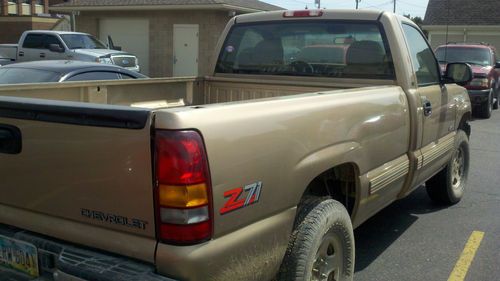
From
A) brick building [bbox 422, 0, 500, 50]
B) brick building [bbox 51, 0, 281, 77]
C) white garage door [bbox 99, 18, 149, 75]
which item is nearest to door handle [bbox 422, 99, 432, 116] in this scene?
brick building [bbox 51, 0, 281, 77]

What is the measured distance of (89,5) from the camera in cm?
2405

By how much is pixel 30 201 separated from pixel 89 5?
23.0m

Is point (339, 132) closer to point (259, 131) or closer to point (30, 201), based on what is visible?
point (259, 131)

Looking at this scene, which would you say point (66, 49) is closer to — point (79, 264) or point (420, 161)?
point (420, 161)

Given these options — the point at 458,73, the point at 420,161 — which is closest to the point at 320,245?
the point at 420,161

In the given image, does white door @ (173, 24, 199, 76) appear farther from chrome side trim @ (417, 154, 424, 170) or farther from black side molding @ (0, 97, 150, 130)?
black side molding @ (0, 97, 150, 130)

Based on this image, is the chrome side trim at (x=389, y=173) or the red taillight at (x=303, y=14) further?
the red taillight at (x=303, y=14)

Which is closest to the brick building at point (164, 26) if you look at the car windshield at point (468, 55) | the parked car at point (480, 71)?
the car windshield at point (468, 55)

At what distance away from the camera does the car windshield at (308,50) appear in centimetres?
450

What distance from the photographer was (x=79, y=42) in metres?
17.9

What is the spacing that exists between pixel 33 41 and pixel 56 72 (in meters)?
13.0

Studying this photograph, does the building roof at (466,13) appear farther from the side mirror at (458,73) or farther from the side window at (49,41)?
the side mirror at (458,73)

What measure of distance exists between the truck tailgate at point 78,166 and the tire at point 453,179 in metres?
4.16

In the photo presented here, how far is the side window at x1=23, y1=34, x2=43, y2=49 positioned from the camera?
1822cm
